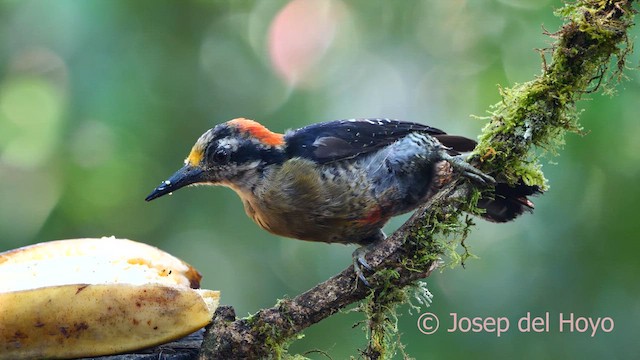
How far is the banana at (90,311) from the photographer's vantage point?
2.27 m

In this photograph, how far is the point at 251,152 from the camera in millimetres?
3119

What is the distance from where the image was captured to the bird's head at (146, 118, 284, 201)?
3078mm

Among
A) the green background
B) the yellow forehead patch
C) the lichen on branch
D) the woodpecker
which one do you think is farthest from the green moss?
the green background

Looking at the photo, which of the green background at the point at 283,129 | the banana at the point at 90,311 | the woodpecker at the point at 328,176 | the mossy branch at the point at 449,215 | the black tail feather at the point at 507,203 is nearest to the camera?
the banana at the point at 90,311

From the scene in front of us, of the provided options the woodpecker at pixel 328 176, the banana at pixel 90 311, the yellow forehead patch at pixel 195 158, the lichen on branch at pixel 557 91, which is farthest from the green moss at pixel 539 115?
the yellow forehead patch at pixel 195 158

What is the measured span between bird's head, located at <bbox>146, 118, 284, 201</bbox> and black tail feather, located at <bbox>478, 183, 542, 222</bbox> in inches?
35.1

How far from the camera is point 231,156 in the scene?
3100mm

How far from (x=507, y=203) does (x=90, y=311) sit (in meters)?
1.72

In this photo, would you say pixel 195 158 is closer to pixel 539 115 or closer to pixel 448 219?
pixel 448 219

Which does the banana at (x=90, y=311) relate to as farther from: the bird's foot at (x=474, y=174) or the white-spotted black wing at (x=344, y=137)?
the bird's foot at (x=474, y=174)

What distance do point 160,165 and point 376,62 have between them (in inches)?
67.4

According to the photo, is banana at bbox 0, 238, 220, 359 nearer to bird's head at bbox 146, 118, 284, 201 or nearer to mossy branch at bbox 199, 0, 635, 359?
mossy branch at bbox 199, 0, 635, 359

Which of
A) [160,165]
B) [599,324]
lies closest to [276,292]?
[160,165]

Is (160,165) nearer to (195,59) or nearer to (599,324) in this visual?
(195,59)
